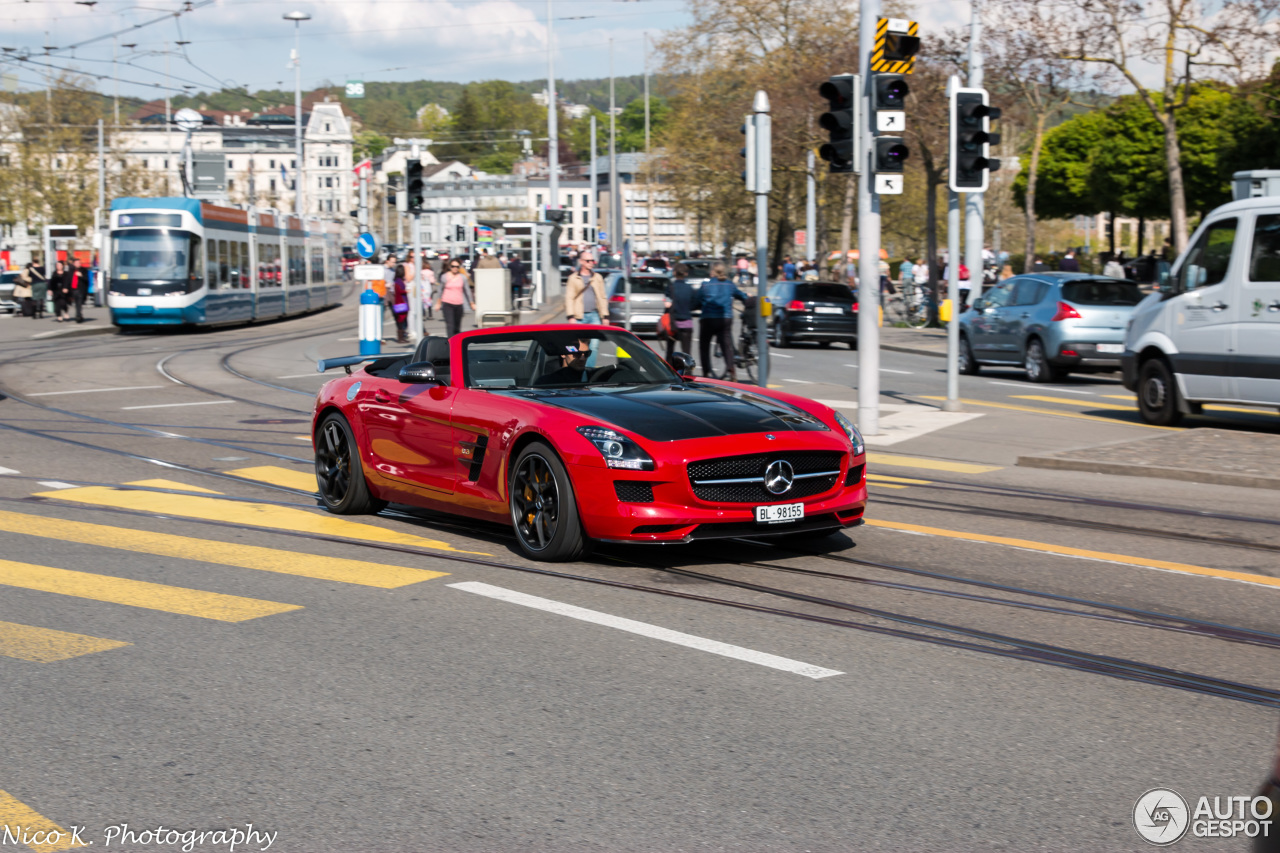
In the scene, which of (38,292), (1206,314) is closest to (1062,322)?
(1206,314)

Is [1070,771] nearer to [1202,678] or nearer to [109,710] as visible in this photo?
[1202,678]

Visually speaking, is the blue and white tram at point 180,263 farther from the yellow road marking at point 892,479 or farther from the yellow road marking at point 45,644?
the yellow road marking at point 45,644

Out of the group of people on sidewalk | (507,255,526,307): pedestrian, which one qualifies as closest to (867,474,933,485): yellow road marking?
(507,255,526,307): pedestrian

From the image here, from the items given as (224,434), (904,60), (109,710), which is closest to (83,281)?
(224,434)

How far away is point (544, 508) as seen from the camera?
7.98 metres

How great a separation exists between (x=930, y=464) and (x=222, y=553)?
6.75m

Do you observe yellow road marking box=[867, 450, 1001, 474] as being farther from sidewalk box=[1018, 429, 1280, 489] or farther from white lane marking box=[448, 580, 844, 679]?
white lane marking box=[448, 580, 844, 679]

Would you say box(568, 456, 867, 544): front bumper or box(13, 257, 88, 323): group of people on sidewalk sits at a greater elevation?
box(13, 257, 88, 323): group of people on sidewalk

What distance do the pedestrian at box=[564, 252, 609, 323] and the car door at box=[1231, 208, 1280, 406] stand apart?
12073 millimetres

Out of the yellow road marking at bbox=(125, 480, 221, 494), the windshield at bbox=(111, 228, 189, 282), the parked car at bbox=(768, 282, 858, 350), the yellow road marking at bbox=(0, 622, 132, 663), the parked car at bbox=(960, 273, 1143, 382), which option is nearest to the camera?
the yellow road marking at bbox=(0, 622, 132, 663)

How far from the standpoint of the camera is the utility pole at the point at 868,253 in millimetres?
14773

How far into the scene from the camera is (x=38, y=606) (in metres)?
7.05

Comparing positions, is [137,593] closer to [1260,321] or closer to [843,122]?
[843,122]

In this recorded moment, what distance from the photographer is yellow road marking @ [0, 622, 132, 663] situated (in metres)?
6.06
